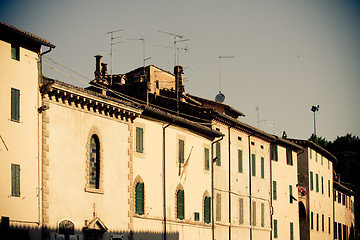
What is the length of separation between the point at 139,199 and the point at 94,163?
4336mm

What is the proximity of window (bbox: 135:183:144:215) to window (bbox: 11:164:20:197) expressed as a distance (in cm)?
960

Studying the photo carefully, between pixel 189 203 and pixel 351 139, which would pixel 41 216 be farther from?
pixel 351 139

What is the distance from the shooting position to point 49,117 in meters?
32.2

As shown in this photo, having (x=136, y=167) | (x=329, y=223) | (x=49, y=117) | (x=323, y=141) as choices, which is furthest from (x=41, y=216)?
(x=323, y=141)

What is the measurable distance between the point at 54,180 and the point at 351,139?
264 feet

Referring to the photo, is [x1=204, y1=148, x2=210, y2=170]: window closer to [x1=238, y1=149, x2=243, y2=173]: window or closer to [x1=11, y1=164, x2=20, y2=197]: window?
[x1=238, y1=149, x2=243, y2=173]: window

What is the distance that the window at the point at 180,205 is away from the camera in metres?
42.8

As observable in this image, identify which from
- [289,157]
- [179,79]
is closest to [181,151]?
[179,79]

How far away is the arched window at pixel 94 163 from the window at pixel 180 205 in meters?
8.40

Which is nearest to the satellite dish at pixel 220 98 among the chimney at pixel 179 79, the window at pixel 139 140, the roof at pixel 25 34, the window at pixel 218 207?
the chimney at pixel 179 79

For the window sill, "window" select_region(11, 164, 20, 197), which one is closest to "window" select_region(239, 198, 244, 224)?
the window sill

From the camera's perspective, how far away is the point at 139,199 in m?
→ 38.8

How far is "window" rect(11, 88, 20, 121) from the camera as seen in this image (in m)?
30.0

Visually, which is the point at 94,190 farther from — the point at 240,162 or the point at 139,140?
the point at 240,162
